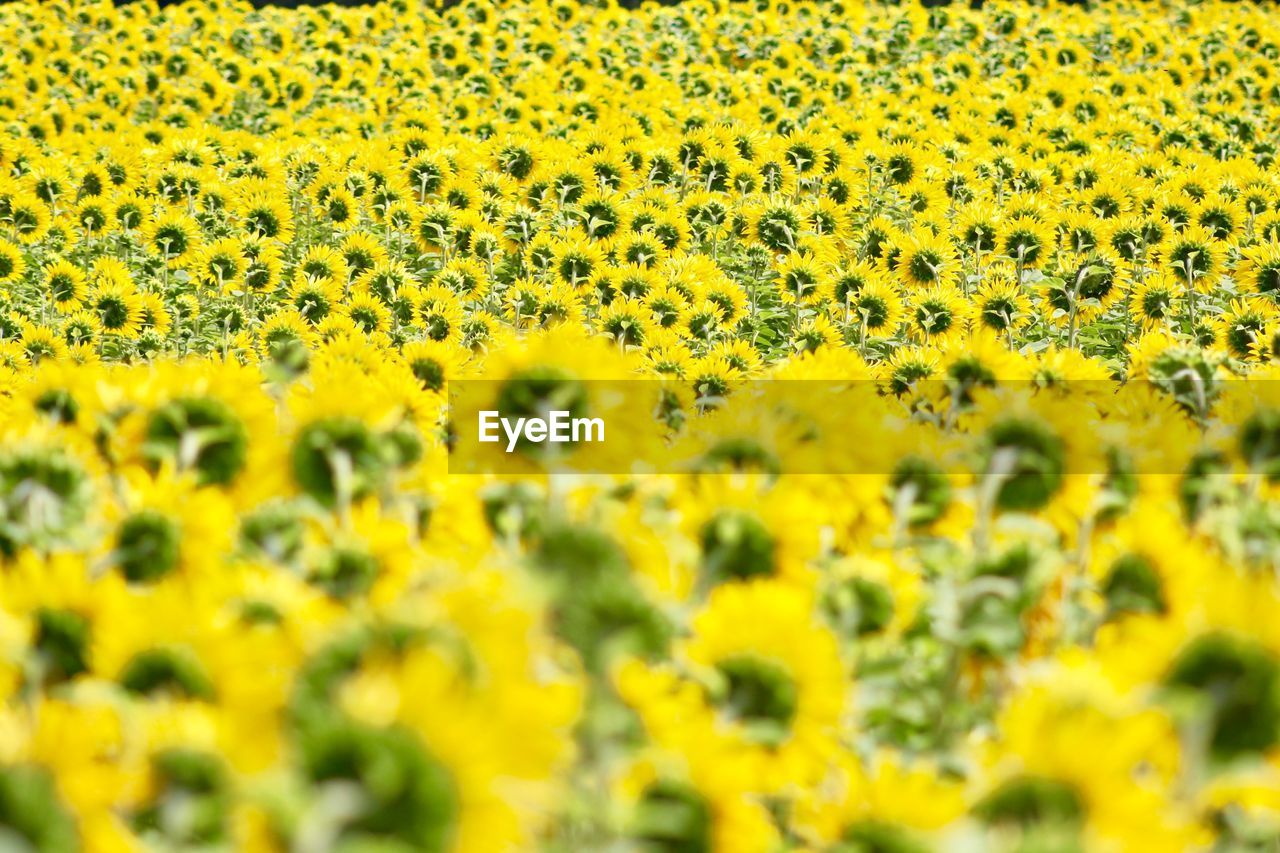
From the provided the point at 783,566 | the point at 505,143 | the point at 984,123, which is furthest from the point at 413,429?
the point at 984,123

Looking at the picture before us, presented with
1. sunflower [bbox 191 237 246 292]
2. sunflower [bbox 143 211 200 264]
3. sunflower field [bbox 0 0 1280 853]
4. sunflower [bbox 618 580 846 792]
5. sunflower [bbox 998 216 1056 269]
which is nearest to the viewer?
sunflower field [bbox 0 0 1280 853]

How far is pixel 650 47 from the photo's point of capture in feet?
60.4

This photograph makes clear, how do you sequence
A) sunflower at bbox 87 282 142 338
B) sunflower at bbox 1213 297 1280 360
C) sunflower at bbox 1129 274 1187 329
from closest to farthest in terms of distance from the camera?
1. sunflower at bbox 1213 297 1280 360
2. sunflower at bbox 1129 274 1187 329
3. sunflower at bbox 87 282 142 338

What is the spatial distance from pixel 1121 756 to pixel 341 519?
143 cm

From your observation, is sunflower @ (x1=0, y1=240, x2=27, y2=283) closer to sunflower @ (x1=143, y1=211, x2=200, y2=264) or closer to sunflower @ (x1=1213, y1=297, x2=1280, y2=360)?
sunflower @ (x1=143, y1=211, x2=200, y2=264)

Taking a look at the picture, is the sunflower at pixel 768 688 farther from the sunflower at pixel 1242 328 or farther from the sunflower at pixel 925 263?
the sunflower at pixel 925 263

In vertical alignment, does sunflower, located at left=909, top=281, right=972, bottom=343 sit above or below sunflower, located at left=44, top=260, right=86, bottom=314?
above

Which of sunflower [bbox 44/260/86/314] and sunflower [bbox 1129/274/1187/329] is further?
sunflower [bbox 44/260/86/314]

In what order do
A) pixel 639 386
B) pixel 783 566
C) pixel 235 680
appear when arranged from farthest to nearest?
pixel 639 386 < pixel 783 566 < pixel 235 680

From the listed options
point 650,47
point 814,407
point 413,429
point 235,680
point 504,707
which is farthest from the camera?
point 650,47

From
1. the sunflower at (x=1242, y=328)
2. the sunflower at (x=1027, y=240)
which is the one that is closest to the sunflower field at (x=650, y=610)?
the sunflower at (x=1242, y=328)

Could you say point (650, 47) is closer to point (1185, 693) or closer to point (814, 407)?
point (814, 407)

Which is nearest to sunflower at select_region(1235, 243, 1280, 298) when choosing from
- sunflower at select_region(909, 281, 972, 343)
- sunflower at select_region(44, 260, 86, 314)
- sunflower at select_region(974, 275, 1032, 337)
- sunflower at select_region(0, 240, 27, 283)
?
sunflower at select_region(974, 275, 1032, 337)

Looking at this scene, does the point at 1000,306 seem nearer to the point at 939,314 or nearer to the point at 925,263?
the point at 939,314
